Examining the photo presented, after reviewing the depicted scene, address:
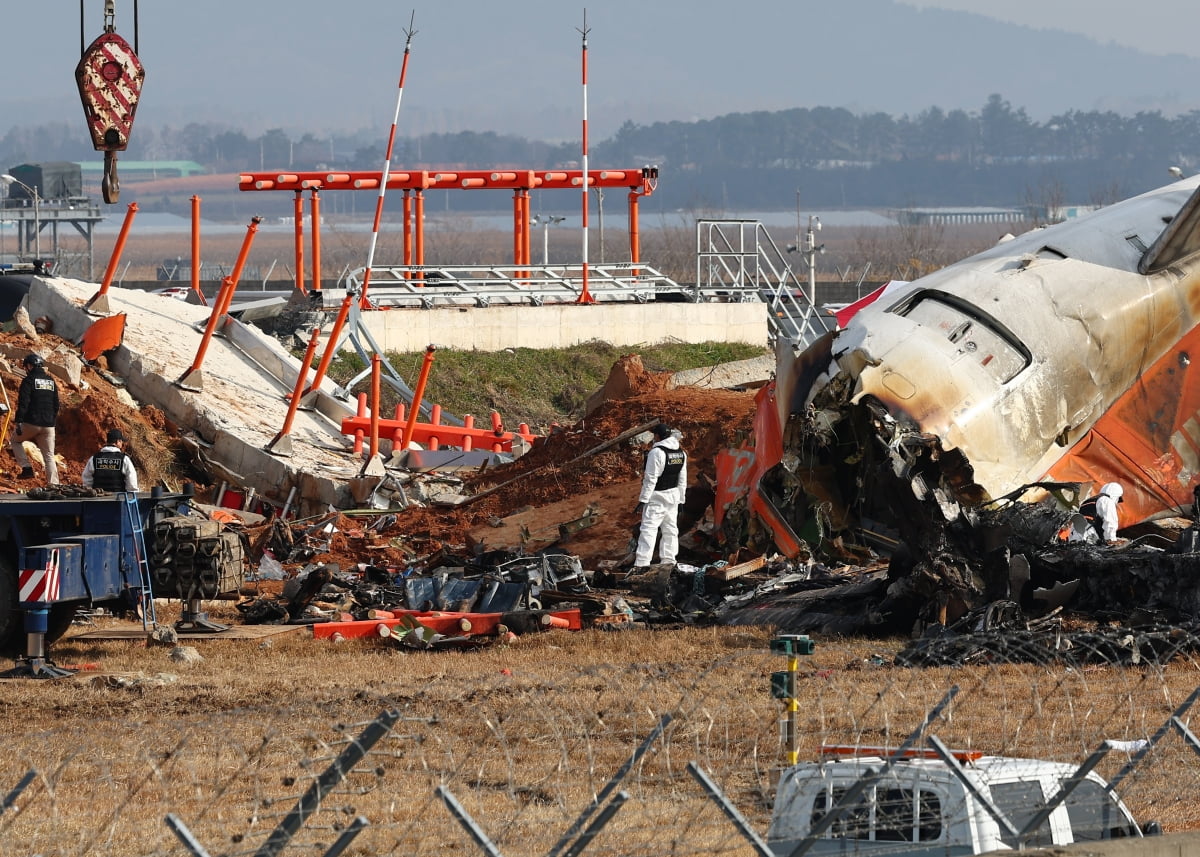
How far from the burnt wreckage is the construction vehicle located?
588 cm

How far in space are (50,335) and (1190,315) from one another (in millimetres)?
17286

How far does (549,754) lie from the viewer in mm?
11258

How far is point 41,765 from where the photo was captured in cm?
1081

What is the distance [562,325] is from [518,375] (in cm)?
243

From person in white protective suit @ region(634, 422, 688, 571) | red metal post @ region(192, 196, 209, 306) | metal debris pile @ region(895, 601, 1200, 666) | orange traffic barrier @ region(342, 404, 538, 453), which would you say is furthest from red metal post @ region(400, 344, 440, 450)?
metal debris pile @ region(895, 601, 1200, 666)

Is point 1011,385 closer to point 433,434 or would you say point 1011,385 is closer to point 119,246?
point 433,434

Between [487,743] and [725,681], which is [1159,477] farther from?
[487,743]

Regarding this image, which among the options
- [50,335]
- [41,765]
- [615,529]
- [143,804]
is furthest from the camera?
[50,335]

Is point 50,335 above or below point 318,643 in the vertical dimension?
above

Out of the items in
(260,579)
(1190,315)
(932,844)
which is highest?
(1190,315)

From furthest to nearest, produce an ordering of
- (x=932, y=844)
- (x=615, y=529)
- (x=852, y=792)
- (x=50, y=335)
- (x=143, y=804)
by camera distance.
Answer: (x=50, y=335) < (x=615, y=529) < (x=143, y=804) < (x=932, y=844) < (x=852, y=792)

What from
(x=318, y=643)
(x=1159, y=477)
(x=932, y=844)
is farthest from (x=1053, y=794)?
(x=1159, y=477)

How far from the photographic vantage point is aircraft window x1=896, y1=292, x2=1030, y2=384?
1833cm

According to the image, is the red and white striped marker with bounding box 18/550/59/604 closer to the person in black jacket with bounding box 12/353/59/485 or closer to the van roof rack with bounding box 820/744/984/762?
the van roof rack with bounding box 820/744/984/762
